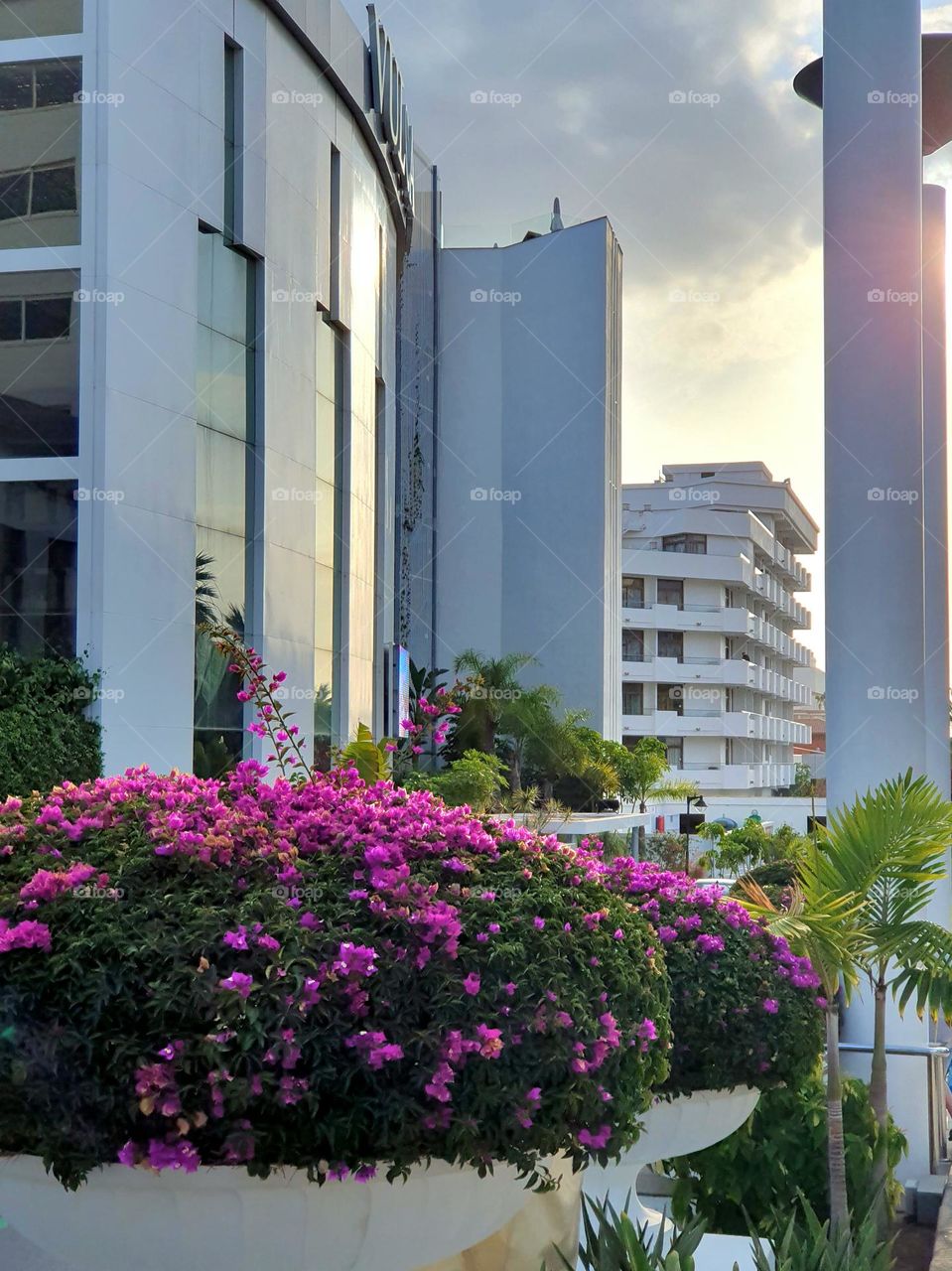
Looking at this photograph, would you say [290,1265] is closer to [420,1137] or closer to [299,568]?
[420,1137]

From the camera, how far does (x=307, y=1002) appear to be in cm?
317

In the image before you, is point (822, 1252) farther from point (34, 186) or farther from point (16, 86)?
point (16, 86)

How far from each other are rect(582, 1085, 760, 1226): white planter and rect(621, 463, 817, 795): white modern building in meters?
58.7

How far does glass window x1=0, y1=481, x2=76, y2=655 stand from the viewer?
52.3ft

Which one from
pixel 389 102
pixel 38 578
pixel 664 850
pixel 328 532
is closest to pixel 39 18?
pixel 38 578

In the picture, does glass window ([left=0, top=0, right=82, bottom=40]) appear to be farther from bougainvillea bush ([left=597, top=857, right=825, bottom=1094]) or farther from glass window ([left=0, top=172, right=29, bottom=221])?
bougainvillea bush ([left=597, top=857, right=825, bottom=1094])

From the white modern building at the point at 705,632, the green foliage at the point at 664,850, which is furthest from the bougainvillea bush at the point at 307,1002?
the white modern building at the point at 705,632

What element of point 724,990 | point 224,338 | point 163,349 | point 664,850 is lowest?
point 664,850

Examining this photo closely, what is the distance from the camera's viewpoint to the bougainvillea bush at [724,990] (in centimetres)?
511

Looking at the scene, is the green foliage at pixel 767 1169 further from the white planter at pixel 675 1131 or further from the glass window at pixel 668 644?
the glass window at pixel 668 644

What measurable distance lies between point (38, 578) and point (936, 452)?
36.7 feet

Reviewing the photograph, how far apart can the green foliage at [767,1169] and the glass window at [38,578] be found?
11289mm

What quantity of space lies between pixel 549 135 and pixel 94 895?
3709 cm

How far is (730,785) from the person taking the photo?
6556 cm
